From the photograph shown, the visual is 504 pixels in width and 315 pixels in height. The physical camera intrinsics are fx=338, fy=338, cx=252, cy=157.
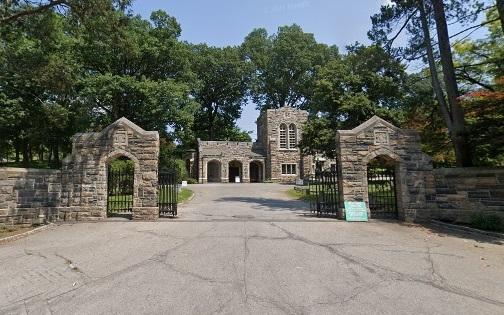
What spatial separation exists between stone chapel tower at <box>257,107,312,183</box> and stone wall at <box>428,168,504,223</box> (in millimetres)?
30896

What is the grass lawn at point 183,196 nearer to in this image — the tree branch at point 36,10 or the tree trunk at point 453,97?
the tree branch at point 36,10

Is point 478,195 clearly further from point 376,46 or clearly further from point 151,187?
point 151,187

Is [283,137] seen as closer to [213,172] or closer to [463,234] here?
[213,172]

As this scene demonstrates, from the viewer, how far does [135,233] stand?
940cm

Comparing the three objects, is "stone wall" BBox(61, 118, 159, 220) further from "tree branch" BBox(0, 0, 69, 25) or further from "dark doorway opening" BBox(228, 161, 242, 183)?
"dark doorway opening" BBox(228, 161, 242, 183)

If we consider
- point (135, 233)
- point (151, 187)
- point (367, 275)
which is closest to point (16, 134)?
point (151, 187)

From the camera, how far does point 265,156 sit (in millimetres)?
44656

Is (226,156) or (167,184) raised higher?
(226,156)

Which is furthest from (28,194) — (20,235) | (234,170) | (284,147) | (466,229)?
(234,170)

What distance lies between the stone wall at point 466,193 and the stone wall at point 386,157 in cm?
41

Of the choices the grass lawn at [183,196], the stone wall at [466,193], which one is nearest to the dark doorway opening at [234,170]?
the grass lawn at [183,196]

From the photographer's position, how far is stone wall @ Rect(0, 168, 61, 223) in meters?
11.0

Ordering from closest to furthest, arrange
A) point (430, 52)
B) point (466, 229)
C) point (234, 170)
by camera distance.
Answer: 1. point (466, 229)
2. point (430, 52)
3. point (234, 170)

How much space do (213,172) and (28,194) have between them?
34.0 meters
